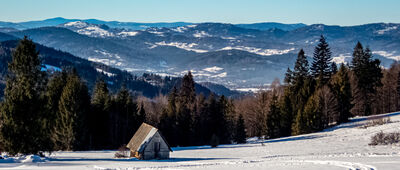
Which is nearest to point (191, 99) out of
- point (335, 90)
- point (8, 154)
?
point (335, 90)

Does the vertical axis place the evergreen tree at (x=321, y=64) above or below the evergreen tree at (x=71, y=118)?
above

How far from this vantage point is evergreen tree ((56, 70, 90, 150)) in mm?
60969

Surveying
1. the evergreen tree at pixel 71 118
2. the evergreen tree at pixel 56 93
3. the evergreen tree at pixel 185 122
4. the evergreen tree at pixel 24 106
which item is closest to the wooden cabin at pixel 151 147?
the evergreen tree at pixel 24 106

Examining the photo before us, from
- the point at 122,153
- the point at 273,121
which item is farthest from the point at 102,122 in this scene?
the point at 273,121

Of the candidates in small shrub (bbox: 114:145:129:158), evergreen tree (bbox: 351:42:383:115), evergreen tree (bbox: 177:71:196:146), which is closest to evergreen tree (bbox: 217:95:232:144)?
evergreen tree (bbox: 177:71:196:146)

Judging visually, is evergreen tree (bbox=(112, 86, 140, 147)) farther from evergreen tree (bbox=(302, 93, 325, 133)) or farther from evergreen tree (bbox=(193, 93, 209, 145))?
evergreen tree (bbox=(302, 93, 325, 133))

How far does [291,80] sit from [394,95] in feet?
82.9

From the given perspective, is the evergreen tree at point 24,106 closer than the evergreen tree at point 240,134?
Yes

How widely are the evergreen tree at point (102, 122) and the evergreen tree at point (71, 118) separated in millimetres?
6390

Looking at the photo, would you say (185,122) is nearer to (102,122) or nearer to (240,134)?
(240,134)

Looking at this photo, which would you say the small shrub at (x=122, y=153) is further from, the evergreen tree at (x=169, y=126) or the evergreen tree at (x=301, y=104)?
the evergreen tree at (x=301, y=104)

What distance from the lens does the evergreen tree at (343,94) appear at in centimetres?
7825

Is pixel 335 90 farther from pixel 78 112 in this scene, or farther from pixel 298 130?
pixel 78 112

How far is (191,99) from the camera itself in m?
88.6
